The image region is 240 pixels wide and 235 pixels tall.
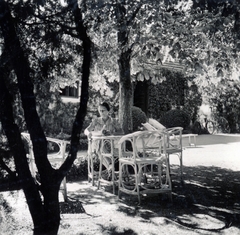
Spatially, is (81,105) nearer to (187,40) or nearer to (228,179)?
(187,40)

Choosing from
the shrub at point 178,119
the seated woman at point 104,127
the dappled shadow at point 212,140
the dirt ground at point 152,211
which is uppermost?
the shrub at point 178,119

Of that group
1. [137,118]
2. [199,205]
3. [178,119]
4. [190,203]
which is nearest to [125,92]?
[190,203]

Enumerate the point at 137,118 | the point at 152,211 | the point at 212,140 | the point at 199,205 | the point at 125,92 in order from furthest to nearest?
the point at 137,118 < the point at 212,140 < the point at 125,92 < the point at 199,205 < the point at 152,211

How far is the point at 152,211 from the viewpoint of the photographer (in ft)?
15.0

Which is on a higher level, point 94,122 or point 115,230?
point 94,122

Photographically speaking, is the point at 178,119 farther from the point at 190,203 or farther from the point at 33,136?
the point at 33,136

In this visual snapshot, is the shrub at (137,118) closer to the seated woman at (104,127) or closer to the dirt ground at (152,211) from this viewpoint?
the dirt ground at (152,211)

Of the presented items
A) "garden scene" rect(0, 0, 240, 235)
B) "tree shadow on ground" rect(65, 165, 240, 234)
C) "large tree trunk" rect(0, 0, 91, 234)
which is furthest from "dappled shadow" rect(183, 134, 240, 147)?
"large tree trunk" rect(0, 0, 91, 234)

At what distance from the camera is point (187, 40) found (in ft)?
16.7

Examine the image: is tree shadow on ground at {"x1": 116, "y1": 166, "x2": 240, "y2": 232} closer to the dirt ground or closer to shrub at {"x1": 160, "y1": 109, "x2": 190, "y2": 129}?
the dirt ground

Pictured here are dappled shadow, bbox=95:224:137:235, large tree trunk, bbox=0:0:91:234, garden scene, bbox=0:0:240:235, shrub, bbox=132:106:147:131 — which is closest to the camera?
large tree trunk, bbox=0:0:91:234

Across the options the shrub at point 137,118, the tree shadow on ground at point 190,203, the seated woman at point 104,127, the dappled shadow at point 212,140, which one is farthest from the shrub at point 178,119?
the seated woman at point 104,127

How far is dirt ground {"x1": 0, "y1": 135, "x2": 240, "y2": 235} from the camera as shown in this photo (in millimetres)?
3818

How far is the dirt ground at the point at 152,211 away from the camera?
3818mm
